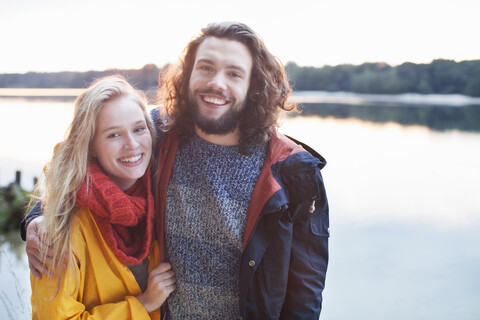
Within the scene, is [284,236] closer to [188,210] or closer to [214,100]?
[188,210]

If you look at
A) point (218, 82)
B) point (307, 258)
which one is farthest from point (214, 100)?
point (307, 258)

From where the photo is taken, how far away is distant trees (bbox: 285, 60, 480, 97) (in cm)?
2231

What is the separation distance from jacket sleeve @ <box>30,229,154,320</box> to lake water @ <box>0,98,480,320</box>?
718mm

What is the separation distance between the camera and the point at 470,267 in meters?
11.0

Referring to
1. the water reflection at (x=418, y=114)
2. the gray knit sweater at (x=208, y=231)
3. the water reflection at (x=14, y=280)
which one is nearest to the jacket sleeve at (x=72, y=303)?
the gray knit sweater at (x=208, y=231)

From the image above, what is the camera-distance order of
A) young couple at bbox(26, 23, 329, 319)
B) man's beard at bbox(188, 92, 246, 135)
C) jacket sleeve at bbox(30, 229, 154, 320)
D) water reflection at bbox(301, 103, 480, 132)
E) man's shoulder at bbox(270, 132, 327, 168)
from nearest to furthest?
jacket sleeve at bbox(30, 229, 154, 320) < young couple at bbox(26, 23, 329, 319) < man's shoulder at bbox(270, 132, 327, 168) < man's beard at bbox(188, 92, 246, 135) < water reflection at bbox(301, 103, 480, 132)

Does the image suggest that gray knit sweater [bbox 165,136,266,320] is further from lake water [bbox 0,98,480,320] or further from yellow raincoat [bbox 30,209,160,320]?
lake water [bbox 0,98,480,320]

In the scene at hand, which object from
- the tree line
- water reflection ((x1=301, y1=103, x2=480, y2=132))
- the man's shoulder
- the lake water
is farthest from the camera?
water reflection ((x1=301, y1=103, x2=480, y2=132))

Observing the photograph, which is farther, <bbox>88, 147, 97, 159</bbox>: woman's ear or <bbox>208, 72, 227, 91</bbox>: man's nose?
<bbox>208, 72, 227, 91</bbox>: man's nose

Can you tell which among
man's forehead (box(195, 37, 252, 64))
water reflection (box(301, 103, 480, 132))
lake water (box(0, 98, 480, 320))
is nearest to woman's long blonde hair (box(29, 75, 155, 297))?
lake water (box(0, 98, 480, 320))

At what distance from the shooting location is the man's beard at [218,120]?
1.79 m

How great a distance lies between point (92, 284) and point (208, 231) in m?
0.55

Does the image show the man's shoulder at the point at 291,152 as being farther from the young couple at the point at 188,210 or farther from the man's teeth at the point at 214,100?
the man's teeth at the point at 214,100

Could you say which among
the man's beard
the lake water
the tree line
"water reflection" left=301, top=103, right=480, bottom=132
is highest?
the tree line
